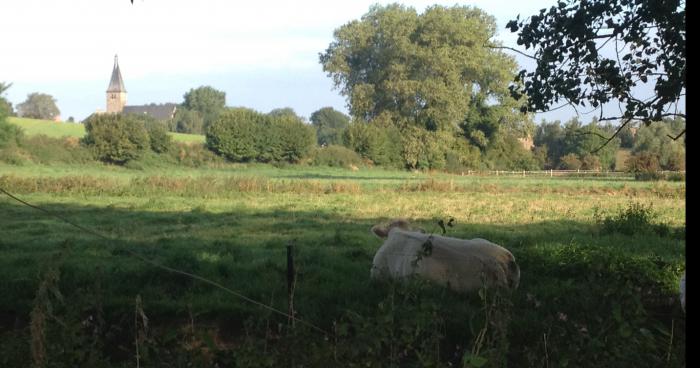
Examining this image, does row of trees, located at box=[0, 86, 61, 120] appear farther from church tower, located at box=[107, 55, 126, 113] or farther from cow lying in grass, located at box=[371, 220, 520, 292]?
cow lying in grass, located at box=[371, 220, 520, 292]

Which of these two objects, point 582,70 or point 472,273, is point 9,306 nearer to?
point 472,273

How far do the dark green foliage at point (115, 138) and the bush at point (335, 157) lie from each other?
15.8 metres

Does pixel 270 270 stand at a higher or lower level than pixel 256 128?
lower

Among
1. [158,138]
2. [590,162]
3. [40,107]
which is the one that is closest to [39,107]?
[40,107]

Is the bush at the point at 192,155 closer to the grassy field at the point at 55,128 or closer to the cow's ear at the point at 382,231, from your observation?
the grassy field at the point at 55,128

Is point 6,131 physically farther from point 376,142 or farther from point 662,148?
point 662,148

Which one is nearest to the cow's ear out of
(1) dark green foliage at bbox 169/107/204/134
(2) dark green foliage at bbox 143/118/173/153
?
(2) dark green foliage at bbox 143/118/173/153

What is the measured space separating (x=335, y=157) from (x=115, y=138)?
19.8 m

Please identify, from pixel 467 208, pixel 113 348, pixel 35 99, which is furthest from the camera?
pixel 35 99

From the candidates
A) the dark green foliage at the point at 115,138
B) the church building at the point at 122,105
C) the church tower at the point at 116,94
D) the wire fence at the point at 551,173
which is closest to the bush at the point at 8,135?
the dark green foliage at the point at 115,138

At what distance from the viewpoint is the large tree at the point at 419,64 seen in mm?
58562
